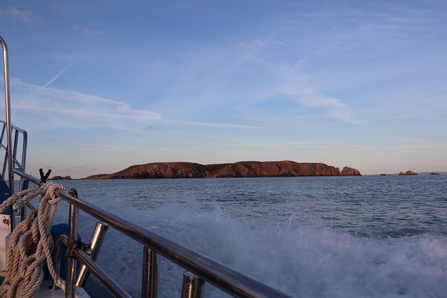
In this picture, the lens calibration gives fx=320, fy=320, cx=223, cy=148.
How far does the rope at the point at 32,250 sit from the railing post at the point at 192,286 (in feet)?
4.40

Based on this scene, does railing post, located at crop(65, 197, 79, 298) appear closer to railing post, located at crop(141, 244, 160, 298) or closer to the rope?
the rope

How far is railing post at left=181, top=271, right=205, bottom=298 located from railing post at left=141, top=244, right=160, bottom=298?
0.18 meters

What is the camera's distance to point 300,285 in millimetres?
5098

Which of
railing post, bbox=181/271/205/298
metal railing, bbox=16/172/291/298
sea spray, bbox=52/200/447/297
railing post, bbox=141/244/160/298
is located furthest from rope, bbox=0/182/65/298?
sea spray, bbox=52/200/447/297

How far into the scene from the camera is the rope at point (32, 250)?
70.4 inches

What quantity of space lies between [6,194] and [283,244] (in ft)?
19.0

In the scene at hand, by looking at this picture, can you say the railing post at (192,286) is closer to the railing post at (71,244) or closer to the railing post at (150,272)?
the railing post at (150,272)

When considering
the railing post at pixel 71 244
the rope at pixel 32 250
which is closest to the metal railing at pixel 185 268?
the railing post at pixel 71 244

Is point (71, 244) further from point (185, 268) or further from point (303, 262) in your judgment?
point (303, 262)

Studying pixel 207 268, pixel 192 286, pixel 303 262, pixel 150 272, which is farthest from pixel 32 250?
pixel 303 262

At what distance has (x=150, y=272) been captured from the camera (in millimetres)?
857

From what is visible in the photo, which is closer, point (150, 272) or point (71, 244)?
point (150, 272)

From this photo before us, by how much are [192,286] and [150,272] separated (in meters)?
0.23

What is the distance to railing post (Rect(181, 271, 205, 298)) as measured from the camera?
2.21 ft
